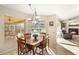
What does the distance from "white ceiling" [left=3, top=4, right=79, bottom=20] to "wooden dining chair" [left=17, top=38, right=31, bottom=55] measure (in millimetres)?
580

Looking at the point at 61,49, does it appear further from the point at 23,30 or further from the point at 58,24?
the point at 23,30

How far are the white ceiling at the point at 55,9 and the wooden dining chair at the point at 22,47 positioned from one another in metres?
0.58

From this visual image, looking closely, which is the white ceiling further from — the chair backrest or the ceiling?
the chair backrest

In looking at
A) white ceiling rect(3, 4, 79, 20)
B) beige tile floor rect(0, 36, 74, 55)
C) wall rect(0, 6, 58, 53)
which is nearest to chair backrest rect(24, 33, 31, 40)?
wall rect(0, 6, 58, 53)

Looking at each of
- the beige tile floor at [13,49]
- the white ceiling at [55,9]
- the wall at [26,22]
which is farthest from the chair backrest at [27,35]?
the white ceiling at [55,9]

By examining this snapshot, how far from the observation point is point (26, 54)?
240 cm

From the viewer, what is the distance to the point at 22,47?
93.8 inches

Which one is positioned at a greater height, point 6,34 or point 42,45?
point 6,34

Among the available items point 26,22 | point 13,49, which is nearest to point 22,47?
point 13,49

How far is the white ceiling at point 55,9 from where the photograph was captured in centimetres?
231

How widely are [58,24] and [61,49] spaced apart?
0.49 metres

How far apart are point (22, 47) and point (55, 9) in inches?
37.9

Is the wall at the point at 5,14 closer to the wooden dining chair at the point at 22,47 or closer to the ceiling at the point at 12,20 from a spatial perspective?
the ceiling at the point at 12,20
